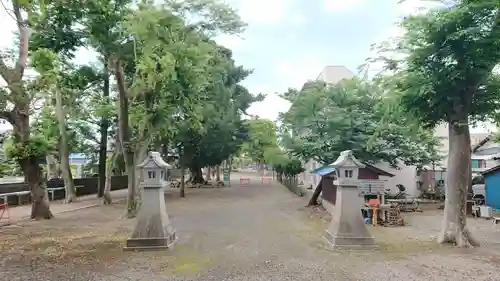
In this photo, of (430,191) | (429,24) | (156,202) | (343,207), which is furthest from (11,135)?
(430,191)

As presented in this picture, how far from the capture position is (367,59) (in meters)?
10.3

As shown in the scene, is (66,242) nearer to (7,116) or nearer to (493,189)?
(7,116)

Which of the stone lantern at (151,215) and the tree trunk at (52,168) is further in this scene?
the tree trunk at (52,168)

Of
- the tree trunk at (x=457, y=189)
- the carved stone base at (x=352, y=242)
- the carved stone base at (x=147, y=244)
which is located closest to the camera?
the carved stone base at (x=147, y=244)

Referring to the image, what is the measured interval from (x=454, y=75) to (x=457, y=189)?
2851mm

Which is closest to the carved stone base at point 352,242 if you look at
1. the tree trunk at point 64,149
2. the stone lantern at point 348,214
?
the stone lantern at point 348,214

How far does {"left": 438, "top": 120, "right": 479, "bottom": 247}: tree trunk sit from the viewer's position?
373 inches

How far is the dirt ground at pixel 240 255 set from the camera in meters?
7.00

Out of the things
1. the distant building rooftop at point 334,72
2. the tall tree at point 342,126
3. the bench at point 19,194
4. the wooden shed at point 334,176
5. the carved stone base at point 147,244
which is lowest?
the carved stone base at point 147,244

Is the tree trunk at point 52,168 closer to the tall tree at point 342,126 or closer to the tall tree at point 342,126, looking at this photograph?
the tall tree at point 342,126

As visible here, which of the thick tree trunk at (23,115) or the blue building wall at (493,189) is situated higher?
the thick tree trunk at (23,115)

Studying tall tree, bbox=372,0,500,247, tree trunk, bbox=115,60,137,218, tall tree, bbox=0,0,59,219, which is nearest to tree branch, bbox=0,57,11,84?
tall tree, bbox=0,0,59,219

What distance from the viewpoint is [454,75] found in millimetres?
8922

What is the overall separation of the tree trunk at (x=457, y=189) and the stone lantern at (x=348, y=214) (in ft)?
6.83
